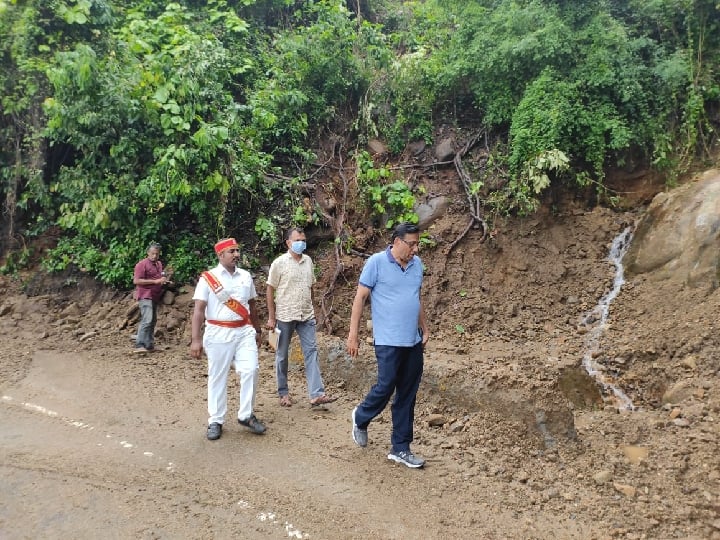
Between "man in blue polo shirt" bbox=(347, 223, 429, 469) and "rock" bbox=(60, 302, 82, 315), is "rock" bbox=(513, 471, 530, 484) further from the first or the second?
"rock" bbox=(60, 302, 82, 315)

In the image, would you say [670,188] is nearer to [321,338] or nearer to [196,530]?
[321,338]

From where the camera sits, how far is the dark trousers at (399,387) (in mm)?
4238

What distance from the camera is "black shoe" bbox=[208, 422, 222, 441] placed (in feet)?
15.7

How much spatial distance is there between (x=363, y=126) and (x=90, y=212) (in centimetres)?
485

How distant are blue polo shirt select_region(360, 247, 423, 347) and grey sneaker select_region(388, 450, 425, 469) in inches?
35.1

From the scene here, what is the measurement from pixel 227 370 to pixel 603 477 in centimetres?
Answer: 315

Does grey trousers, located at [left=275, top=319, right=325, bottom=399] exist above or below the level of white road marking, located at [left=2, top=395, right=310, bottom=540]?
above

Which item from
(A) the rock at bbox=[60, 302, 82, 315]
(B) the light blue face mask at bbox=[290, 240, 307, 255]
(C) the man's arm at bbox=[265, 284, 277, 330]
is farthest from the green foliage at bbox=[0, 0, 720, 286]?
(C) the man's arm at bbox=[265, 284, 277, 330]

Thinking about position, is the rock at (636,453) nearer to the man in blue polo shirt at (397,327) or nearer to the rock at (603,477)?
the rock at (603,477)

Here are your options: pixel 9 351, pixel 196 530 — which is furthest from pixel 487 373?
pixel 9 351

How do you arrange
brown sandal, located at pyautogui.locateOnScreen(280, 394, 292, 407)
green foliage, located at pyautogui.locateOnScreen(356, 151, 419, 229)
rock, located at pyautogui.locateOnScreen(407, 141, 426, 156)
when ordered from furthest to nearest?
rock, located at pyautogui.locateOnScreen(407, 141, 426, 156) → green foliage, located at pyautogui.locateOnScreen(356, 151, 419, 229) → brown sandal, located at pyautogui.locateOnScreen(280, 394, 292, 407)

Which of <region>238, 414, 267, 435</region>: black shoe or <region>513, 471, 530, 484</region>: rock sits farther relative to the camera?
<region>238, 414, 267, 435</region>: black shoe

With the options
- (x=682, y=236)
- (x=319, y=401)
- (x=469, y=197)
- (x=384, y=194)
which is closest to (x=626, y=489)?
(x=319, y=401)

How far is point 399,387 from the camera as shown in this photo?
4.36 meters
